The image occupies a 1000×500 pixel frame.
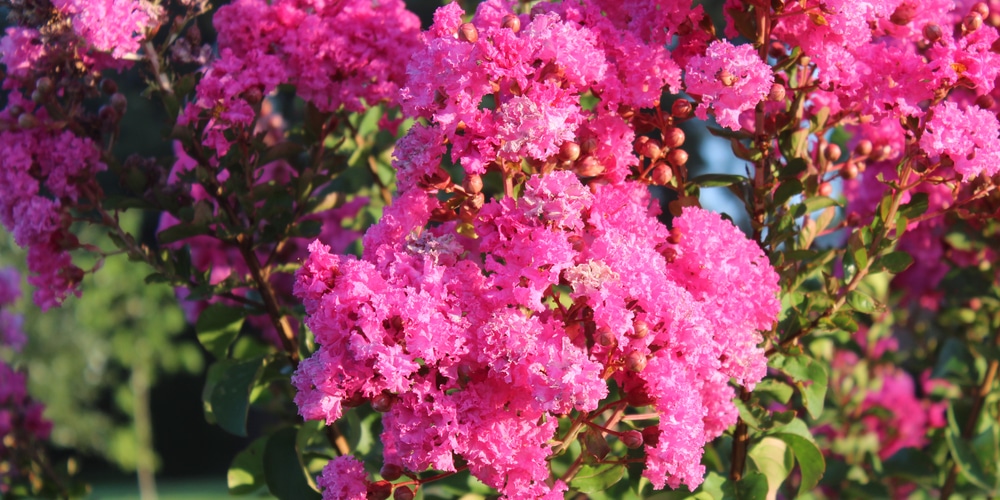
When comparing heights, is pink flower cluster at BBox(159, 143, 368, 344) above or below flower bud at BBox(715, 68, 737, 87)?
below

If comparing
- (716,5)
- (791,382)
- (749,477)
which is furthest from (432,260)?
(716,5)

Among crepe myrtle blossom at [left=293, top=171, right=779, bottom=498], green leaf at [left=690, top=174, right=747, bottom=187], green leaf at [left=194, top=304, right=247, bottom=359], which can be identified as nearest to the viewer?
crepe myrtle blossom at [left=293, top=171, right=779, bottom=498]

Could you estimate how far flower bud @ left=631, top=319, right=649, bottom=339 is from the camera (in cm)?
107

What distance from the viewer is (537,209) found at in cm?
108

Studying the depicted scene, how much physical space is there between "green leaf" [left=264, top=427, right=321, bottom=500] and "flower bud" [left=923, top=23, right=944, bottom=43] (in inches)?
44.5

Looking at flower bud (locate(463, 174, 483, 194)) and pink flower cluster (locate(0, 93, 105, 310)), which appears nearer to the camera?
flower bud (locate(463, 174, 483, 194))

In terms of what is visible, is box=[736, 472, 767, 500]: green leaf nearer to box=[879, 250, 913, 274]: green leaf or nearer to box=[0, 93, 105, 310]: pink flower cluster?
box=[879, 250, 913, 274]: green leaf

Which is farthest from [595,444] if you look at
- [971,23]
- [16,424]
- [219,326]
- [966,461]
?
[16,424]

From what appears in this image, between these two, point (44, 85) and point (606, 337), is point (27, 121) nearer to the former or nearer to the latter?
point (44, 85)

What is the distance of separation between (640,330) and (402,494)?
14.1 inches

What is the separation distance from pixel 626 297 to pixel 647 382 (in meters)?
0.11

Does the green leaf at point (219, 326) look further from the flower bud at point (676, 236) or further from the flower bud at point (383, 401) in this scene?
the flower bud at point (676, 236)

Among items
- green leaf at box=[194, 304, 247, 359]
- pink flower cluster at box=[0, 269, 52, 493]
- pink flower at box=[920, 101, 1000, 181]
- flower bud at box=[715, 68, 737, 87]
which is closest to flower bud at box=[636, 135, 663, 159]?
flower bud at box=[715, 68, 737, 87]

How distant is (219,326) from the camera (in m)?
1.76
